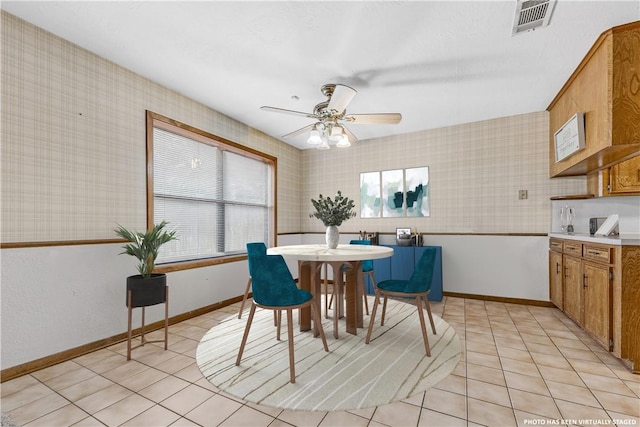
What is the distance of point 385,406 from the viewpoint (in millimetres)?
1766

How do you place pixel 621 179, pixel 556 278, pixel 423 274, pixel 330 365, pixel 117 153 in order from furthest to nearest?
pixel 556 278 < pixel 621 179 < pixel 117 153 < pixel 423 274 < pixel 330 365

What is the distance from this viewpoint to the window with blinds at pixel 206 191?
336 cm

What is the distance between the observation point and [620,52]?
228 cm

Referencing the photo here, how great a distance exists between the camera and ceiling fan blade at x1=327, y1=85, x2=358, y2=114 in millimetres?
2482

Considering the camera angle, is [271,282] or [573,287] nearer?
[271,282]

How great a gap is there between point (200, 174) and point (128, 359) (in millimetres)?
2284

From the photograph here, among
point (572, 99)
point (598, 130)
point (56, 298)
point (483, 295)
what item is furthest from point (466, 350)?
point (56, 298)

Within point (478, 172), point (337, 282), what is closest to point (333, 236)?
point (337, 282)

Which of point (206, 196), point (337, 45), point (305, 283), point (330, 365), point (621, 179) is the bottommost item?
point (330, 365)

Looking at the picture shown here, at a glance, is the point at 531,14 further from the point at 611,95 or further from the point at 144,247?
the point at 144,247

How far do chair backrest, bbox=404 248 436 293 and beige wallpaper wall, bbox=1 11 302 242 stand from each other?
282 centimetres

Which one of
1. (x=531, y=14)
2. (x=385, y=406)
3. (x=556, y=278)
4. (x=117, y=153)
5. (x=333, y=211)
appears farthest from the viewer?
(x=556, y=278)

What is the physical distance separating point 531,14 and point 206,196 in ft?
12.5

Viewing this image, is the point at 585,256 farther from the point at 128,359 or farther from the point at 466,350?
the point at 128,359
